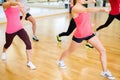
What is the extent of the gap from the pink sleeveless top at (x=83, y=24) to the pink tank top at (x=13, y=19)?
1.09 m

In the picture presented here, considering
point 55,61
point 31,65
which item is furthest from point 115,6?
point 31,65

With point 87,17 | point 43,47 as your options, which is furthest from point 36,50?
point 87,17

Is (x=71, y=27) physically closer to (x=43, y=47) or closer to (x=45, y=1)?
(x=43, y=47)

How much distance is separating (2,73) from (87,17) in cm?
177

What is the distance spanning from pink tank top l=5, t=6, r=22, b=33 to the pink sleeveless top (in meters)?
1.09

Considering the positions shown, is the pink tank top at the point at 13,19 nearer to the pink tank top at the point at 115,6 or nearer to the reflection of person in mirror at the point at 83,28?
the reflection of person in mirror at the point at 83,28

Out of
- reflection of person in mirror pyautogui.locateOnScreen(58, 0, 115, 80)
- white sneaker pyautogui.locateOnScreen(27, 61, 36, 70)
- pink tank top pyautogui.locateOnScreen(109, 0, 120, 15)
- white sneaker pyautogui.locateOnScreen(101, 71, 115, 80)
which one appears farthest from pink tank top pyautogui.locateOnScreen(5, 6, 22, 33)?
pink tank top pyautogui.locateOnScreen(109, 0, 120, 15)

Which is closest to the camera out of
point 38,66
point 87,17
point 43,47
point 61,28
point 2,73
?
point 87,17

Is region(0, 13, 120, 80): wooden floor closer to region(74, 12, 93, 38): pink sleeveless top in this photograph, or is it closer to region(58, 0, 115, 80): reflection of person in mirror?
region(58, 0, 115, 80): reflection of person in mirror

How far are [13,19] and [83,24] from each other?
1.27 m

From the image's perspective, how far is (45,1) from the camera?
10.0 meters

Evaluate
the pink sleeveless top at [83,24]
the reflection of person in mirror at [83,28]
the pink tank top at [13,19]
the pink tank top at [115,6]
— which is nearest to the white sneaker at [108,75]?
the reflection of person in mirror at [83,28]

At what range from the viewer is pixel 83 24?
10.1 ft

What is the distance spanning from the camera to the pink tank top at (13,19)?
11.8ft
